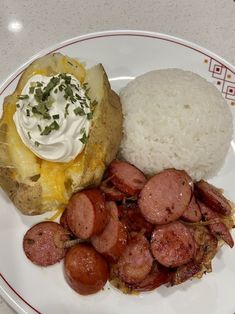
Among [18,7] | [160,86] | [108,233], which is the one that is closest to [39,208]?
[108,233]

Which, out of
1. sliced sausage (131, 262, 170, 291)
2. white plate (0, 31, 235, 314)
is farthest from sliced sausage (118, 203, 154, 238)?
white plate (0, 31, 235, 314)

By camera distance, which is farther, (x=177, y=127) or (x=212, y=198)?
(x=177, y=127)

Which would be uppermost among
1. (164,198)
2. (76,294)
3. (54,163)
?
(54,163)

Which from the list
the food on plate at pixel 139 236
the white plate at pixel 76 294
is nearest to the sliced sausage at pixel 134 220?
the food on plate at pixel 139 236

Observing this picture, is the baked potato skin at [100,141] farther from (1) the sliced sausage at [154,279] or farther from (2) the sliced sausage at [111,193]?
(1) the sliced sausage at [154,279]

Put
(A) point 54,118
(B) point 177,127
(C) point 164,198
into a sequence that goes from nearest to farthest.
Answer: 1. (A) point 54,118
2. (C) point 164,198
3. (B) point 177,127

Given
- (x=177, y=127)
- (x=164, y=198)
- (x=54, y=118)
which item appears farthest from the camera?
(x=177, y=127)

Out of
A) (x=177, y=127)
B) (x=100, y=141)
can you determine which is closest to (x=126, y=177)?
(x=100, y=141)

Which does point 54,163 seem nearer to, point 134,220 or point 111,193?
point 111,193
